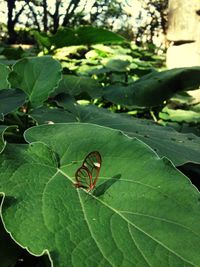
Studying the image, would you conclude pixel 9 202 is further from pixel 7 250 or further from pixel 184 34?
pixel 184 34

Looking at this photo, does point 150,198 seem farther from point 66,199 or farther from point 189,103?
point 189,103

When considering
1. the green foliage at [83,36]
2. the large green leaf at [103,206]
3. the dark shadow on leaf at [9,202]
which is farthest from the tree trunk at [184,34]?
the dark shadow on leaf at [9,202]

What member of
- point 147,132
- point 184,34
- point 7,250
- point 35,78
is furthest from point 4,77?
point 184,34

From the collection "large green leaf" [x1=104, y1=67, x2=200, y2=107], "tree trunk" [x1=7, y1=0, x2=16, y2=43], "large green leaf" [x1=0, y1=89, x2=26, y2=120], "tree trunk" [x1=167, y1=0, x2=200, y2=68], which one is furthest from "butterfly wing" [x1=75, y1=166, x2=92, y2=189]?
"tree trunk" [x1=7, y1=0, x2=16, y2=43]

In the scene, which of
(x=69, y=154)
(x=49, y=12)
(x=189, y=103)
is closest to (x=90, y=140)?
(x=69, y=154)

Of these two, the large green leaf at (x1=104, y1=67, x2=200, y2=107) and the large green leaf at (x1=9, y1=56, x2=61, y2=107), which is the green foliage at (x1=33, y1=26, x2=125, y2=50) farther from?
the large green leaf at (x1=9, y1=56, x2=61, y2=107)

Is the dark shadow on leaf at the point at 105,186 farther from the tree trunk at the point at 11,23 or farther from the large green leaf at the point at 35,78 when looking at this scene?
the tree trunk at the point at 11,23
